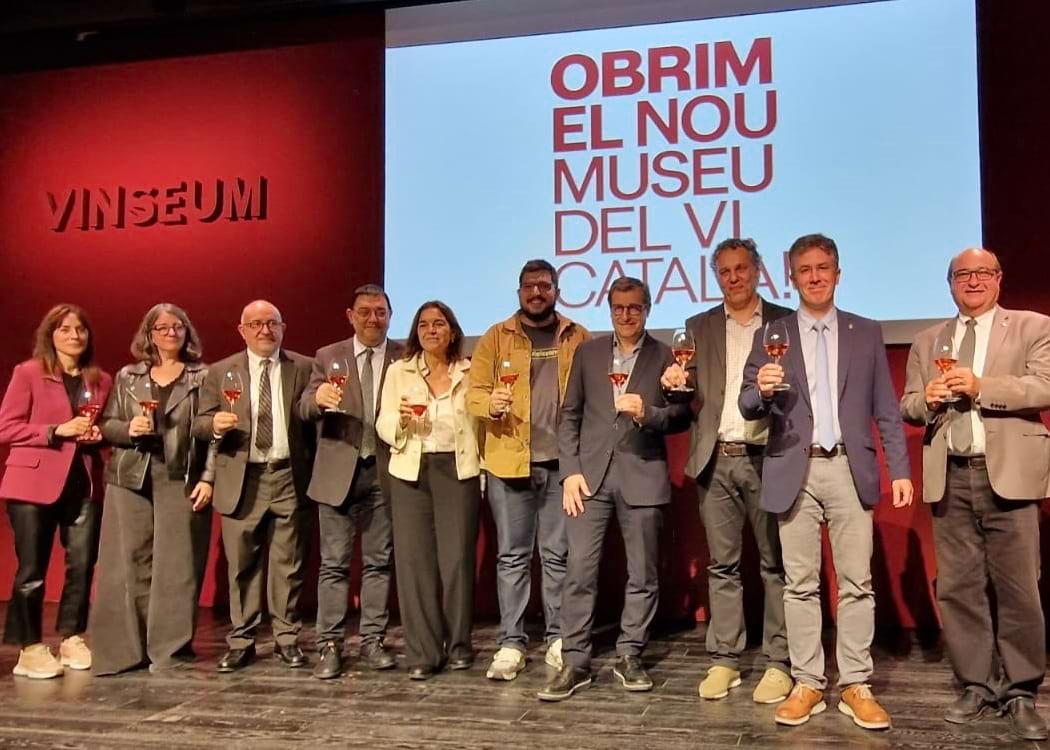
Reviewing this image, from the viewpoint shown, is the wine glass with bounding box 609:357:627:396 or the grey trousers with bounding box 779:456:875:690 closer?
the grey trousers with bounding box 779:456:875:690

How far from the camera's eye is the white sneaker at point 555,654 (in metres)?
3.76

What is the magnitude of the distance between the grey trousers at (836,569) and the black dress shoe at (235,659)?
2.25m

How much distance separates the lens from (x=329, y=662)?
3865 mm

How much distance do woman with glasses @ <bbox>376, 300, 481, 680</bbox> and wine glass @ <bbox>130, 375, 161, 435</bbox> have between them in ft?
3.02

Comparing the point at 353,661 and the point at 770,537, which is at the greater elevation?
the point at 770,537

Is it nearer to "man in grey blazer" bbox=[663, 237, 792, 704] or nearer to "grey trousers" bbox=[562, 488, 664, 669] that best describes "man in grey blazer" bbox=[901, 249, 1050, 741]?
"man in grey blazer" bbox=[663, 237, 792, 704]

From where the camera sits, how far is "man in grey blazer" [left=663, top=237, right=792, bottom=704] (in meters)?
3.53

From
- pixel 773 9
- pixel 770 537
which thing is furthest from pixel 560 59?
pixel 770 537

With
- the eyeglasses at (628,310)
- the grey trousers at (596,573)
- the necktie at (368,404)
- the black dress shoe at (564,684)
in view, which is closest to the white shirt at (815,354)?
the eyeglasses at (628,310)

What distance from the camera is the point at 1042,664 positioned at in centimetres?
312

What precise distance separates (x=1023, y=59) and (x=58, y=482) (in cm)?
489

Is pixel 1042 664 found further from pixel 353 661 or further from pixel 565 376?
pixel 353 661

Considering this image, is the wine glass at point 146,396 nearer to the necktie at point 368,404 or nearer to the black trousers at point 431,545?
the necktie at point 368,404

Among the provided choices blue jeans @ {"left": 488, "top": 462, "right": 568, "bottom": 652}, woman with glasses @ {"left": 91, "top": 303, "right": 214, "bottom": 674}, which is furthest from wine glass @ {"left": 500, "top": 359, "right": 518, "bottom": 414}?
woman with glasses @ {"left": 91, "top": 303, "right": 214, "bottom": 674}
